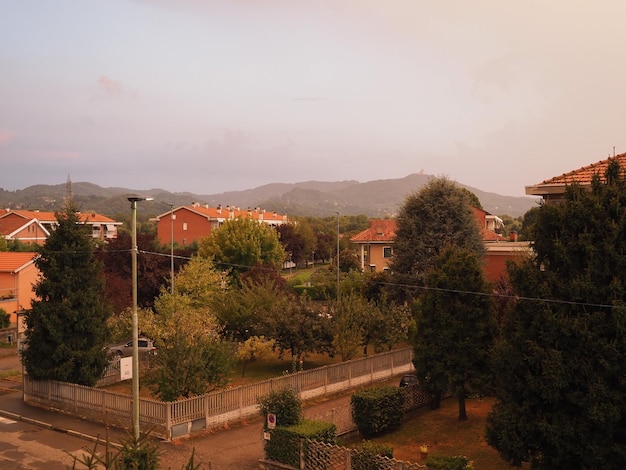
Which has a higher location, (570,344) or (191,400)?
(570,344)

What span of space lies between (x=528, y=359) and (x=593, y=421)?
1826mm

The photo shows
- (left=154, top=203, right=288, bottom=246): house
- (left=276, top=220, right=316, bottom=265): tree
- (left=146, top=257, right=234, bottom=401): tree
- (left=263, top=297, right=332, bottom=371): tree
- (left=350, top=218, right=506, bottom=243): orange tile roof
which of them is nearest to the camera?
(left=146, top=257, right=234, bottom=401): tree

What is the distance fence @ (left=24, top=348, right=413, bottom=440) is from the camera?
2028cm

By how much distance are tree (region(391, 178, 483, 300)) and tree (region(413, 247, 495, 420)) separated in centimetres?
1851

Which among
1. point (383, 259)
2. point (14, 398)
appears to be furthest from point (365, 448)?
point (383, 259)

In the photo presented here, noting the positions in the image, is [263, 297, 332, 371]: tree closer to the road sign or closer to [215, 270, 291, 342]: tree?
[215, 270, 291, 342]: tree

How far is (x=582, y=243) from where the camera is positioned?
1349cm

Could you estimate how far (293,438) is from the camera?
1700 centimetres

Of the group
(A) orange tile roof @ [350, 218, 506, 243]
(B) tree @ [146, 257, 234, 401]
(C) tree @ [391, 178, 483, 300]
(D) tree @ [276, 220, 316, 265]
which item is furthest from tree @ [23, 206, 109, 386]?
(D) tree @ [276, 220, 316, 265]

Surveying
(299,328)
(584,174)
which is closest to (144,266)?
(299,328)

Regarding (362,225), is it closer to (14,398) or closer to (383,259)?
(383,259)

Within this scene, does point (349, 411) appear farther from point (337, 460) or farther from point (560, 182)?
point (560, 182)

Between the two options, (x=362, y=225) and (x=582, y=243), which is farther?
(x=362, y=225)

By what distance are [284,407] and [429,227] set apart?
2550 cm
